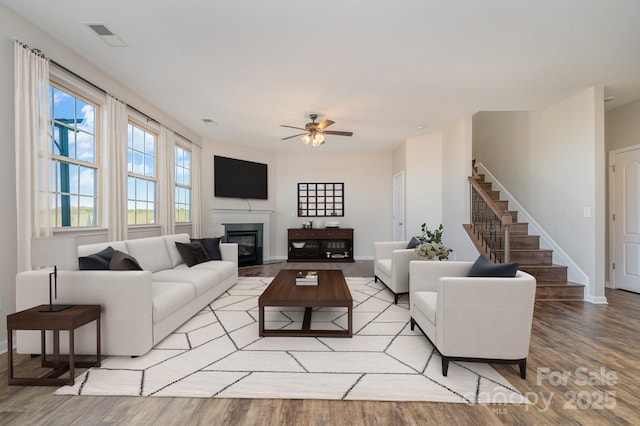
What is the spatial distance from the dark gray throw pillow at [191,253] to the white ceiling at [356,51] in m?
2.18

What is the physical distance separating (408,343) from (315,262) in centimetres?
473

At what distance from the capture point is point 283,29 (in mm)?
2625

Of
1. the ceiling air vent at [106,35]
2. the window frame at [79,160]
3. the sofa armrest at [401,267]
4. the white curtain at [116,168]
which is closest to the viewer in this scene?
the ceiling air vent at [106,35]

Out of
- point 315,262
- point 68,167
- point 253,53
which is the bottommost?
point 315,262

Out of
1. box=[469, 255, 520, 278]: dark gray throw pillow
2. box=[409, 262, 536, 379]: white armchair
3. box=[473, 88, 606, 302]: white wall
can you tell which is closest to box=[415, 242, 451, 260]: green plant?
box=[469, 255, 520, 278]: dark gray throw pillow

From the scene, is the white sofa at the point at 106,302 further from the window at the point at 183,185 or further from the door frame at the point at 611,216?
the door frame at the point at 611,216

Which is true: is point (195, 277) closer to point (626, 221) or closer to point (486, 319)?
point (486, 319)

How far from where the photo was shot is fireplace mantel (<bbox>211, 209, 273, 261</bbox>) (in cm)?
657

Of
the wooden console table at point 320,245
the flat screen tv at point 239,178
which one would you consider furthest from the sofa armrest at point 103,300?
the wooden console table at point 320,245

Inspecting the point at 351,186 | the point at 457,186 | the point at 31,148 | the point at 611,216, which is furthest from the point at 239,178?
the point at 611,216

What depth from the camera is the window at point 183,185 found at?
5.59 metres

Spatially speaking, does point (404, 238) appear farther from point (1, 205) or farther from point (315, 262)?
point (1, 205)

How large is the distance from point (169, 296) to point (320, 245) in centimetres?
519

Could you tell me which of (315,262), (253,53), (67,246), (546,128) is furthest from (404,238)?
(67,246)
